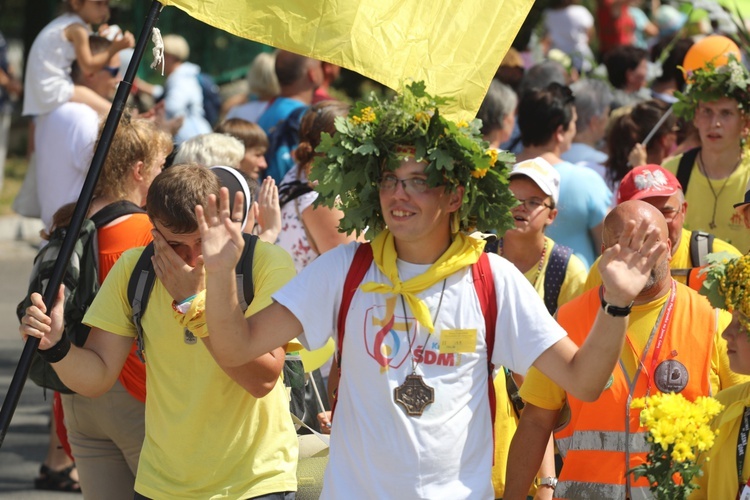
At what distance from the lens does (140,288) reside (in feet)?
15.0

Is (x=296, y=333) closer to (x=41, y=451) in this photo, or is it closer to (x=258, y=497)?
(x=258, y=497)

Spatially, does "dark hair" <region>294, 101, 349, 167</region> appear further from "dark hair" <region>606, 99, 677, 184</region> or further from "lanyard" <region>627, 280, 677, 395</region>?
"lanyard" <region>627, 280, 677, 395</region>

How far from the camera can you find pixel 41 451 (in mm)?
8797

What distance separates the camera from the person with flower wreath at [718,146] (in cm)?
696

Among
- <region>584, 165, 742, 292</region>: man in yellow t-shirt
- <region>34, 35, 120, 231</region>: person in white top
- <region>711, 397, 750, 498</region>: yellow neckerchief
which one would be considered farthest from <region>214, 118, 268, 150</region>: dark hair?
<region>711, 397, 750, 498</region>: yellow neckerchief

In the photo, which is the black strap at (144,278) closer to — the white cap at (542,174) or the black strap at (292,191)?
the white cap at (542,174)

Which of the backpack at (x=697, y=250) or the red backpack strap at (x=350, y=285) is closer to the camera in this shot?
the red backpack strap at (x=350, y=285)

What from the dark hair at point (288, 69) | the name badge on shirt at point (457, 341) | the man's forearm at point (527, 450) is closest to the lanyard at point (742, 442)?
the man's forearm at point (527, 450)

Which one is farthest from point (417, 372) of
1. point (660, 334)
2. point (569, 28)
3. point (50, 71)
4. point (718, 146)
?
point (569, 28)

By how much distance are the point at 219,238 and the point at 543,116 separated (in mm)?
4048

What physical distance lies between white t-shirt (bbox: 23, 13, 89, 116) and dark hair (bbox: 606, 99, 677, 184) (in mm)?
3608

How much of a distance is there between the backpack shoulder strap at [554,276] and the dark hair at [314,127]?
4.70 feet

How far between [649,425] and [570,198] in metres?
3.49

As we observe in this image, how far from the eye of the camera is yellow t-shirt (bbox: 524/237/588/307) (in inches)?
228
